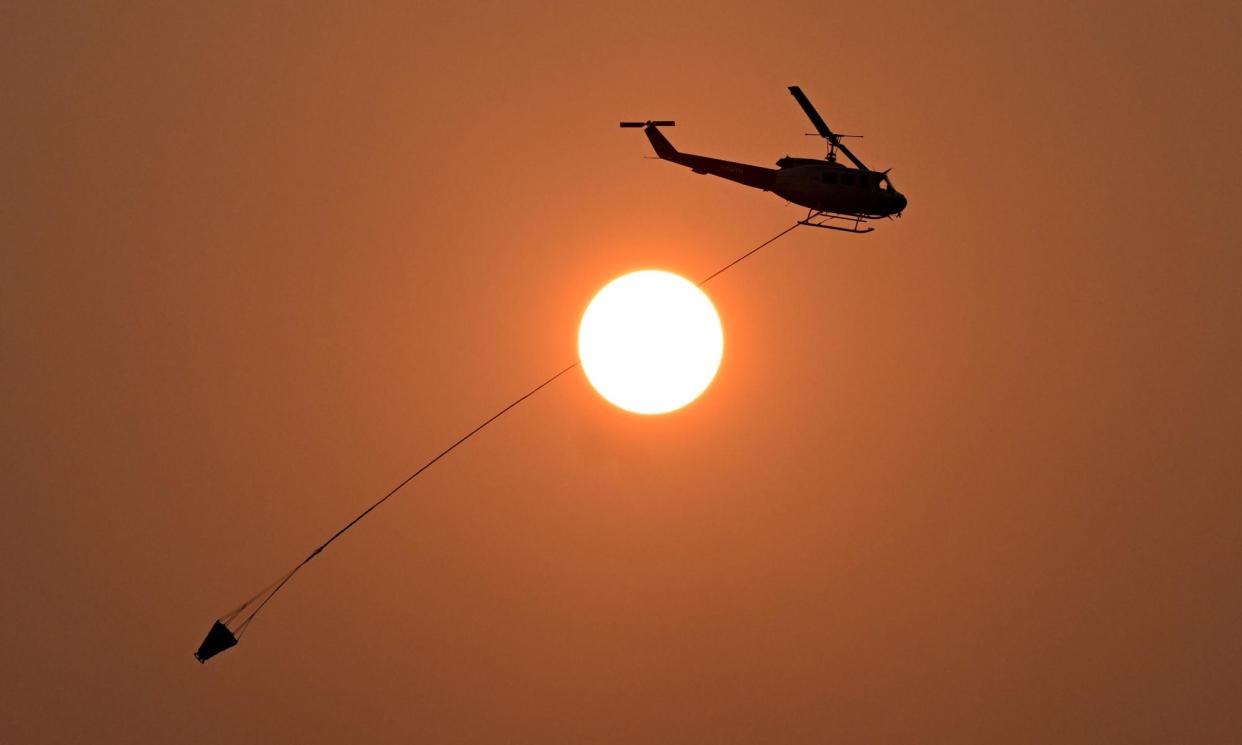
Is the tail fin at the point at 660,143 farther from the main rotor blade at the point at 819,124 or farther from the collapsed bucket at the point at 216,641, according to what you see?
the collapsed bucket at the point at 216,641

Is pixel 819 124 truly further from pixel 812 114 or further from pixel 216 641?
pixel 216 641

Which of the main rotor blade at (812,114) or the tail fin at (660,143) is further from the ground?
the tail fin at (660,143)

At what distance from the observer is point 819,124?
14.1 metres

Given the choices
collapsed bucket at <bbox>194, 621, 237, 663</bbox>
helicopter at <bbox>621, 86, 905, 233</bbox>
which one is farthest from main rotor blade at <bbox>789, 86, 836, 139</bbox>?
collapsed bucket at <bbox>194, 621, 237, 663</bbox>

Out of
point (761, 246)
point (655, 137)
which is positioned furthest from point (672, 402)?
point (655, 137)

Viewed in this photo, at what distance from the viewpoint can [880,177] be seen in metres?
13.9

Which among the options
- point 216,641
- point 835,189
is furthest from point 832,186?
point 216,641

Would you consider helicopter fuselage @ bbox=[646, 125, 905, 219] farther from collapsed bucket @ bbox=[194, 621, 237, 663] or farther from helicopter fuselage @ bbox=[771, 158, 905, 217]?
collapsed bucket @ bbox=[194, 621, 237, 663]

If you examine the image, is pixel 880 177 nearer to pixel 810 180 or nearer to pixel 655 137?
pixel 810 180

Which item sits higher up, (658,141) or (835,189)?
(658,141)

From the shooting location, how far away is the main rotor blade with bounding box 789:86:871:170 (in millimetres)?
13641

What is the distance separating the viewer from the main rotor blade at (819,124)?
13641 mm

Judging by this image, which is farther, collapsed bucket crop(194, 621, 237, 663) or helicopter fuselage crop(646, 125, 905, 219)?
helicopter fuselage crop(646, 125, 905, 219)

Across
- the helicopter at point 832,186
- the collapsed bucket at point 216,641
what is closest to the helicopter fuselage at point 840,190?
the helicopter at point 832,186
